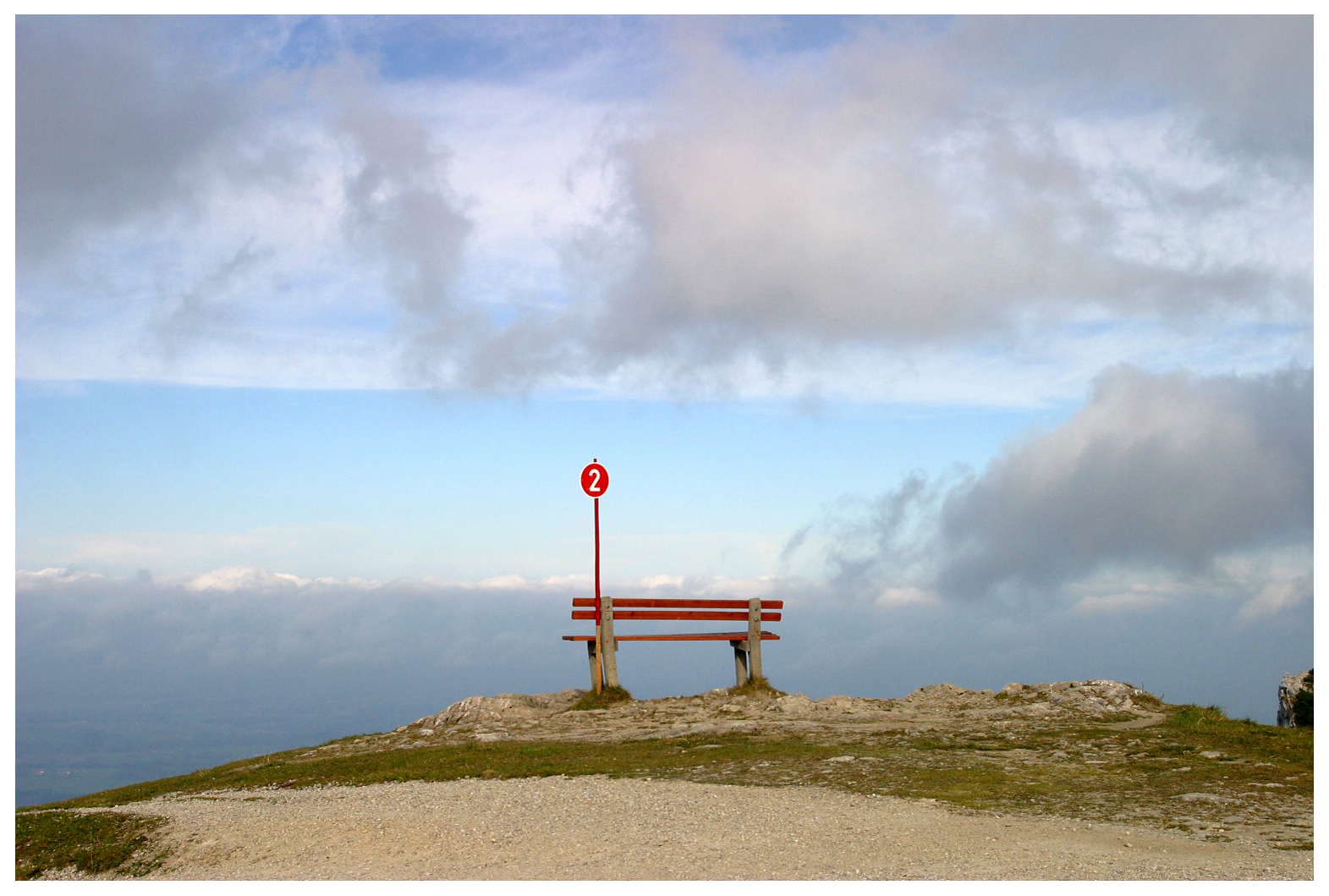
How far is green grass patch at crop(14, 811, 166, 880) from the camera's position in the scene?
10.2m

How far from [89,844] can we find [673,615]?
1254 centimetres

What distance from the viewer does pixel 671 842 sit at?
9.31 metres

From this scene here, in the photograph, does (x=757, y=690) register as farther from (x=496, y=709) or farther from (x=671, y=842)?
(x=671, y=842)

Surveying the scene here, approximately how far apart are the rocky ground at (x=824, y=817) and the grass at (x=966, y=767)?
6 cm

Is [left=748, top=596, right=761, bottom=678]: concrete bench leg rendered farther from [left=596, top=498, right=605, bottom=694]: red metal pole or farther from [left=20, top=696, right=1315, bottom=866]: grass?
[left=20, top=696, right=1315, bottom=866]: grass

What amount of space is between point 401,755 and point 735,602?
8.27m

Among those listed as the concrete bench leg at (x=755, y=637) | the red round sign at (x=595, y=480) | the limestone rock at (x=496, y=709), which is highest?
the red round sign at (x=595, y=480)

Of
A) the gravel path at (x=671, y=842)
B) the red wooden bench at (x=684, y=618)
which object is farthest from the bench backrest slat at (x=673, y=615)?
the gravel path at (x=671, y=842)

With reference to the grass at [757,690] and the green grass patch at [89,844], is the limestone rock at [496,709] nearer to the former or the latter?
the grass at [757,690]

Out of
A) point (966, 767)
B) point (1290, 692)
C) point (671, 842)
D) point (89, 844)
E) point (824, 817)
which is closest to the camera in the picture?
point (671, 842)

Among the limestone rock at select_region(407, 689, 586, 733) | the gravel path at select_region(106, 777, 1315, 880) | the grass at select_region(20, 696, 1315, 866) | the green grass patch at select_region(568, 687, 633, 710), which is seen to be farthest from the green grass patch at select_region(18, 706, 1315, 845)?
the green grass patch at select_region(568, 687, 633, 710)

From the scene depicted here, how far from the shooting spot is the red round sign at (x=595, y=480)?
2058 centimetres

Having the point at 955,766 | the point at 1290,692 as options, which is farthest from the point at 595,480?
the point at 1290,692

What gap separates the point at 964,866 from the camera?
8.37 m
